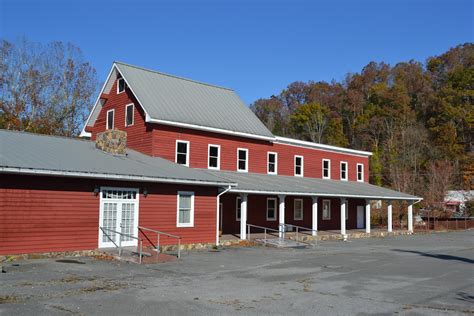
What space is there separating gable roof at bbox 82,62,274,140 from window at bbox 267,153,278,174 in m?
1.47

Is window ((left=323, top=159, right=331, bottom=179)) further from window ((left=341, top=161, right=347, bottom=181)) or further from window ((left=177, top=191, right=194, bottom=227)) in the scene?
window ((left=177, top=191, right=194, bottom=227))

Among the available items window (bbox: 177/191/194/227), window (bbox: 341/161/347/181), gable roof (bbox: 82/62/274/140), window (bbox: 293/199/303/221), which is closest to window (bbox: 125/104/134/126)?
gable roof (bbox: 82/62/274/140)

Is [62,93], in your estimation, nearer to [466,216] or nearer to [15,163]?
[15,163]

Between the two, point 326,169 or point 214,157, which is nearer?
point 214,157

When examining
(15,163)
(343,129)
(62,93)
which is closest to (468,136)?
(343,129)

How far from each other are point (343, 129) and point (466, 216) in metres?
34.5

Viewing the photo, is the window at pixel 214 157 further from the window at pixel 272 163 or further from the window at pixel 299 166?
the window at pixel 299 166

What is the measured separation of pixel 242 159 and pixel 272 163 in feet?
9.39

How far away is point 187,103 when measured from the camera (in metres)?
29.7

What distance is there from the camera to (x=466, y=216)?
5550 cm

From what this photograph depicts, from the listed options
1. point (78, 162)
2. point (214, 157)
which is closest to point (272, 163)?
point (214, 157)

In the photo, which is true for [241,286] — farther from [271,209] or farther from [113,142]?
[271,209]

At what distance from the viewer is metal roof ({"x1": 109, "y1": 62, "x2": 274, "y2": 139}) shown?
2741 centimetres

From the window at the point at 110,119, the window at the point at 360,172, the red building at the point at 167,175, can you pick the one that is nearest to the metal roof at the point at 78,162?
the red building at the point at 167,175
